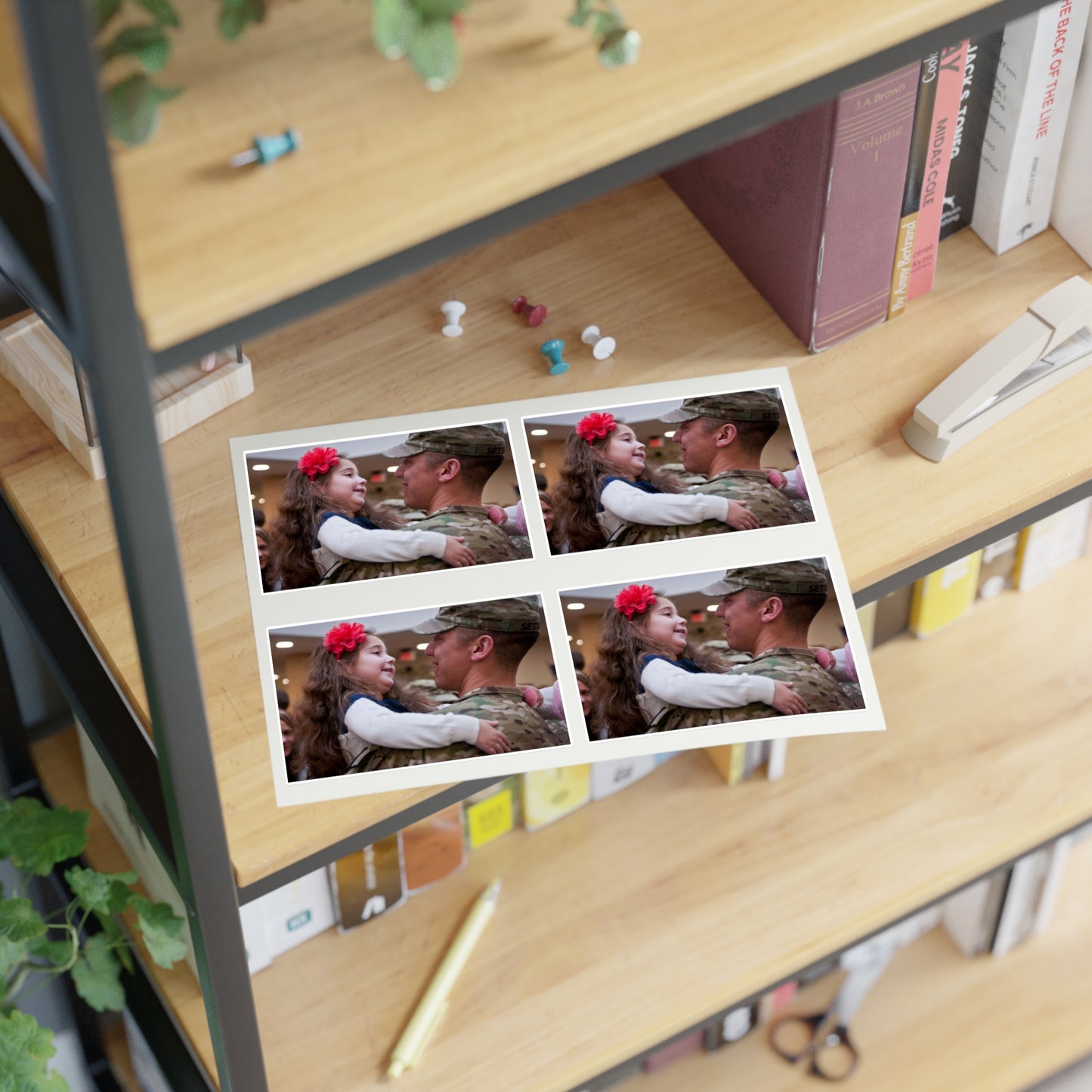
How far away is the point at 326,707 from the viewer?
91 cm

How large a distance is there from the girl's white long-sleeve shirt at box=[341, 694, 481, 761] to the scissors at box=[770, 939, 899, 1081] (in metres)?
0.82

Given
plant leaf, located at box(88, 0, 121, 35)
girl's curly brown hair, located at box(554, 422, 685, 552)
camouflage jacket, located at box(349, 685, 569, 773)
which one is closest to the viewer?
plant leaf, located at box(88, 0, 121, 35)

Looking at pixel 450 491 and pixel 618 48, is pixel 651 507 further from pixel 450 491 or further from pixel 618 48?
pixel 618 48

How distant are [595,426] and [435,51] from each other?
1.35ft

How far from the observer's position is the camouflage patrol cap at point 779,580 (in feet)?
3.21

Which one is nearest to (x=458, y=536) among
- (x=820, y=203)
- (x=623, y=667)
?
(x=623, y=667)

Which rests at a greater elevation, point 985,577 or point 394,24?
point 394,24

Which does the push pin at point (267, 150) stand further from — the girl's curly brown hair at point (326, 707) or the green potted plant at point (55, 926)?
the green potted plant at point (55, 926)

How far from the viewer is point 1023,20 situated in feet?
3.34

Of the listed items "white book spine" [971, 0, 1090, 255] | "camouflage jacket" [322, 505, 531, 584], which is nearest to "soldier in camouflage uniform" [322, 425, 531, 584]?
"camouflage jacket" [322, 505, 531, 584]

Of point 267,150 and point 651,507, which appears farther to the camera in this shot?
point 651,507

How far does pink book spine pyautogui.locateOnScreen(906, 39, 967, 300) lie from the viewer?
997 mm

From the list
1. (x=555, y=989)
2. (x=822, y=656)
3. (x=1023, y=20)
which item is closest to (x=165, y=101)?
(x=822, y=656)

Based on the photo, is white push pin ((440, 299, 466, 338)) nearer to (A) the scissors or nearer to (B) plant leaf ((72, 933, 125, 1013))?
(B) plant leaf ((72, 933, 125, 1013))
